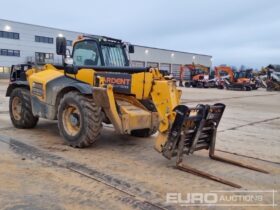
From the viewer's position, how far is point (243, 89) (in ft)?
118

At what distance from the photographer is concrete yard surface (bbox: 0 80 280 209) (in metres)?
4.23

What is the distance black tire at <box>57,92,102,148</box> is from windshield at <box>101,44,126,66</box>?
4.56ft

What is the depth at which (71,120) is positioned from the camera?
22.6ft

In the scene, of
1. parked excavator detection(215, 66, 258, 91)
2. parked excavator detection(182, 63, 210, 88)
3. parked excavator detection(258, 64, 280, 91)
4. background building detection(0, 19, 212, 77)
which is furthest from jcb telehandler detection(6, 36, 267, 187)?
background building detection(0, 19, 212, 77)

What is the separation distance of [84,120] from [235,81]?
32.8 meters

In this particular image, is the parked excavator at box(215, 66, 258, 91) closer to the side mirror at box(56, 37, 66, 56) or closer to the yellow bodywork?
the yellow bodywork

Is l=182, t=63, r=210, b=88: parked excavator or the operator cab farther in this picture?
l=182, t=63, r=210, b=88: parked excavator

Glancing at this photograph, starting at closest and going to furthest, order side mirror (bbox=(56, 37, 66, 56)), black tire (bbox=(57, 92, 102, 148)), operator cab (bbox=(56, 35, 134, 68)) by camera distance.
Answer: black tire (bbox=(57, 92, 102, 148)) → side mirror (bbox=(56, 37, 66, 56)) → operator cab (bbox=(56, 35, 134, 68))

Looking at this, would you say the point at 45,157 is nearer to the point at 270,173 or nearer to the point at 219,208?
the point at 219,208

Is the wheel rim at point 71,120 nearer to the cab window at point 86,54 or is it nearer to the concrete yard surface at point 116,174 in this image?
the concrete yard surface at point 116,174

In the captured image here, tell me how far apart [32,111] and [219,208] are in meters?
5.41

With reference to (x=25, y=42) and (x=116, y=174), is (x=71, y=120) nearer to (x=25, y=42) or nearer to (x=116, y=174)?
(x=116, y=174)

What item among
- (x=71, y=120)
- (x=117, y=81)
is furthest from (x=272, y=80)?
(x=71, y=120)

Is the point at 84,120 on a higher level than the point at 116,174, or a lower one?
higher
